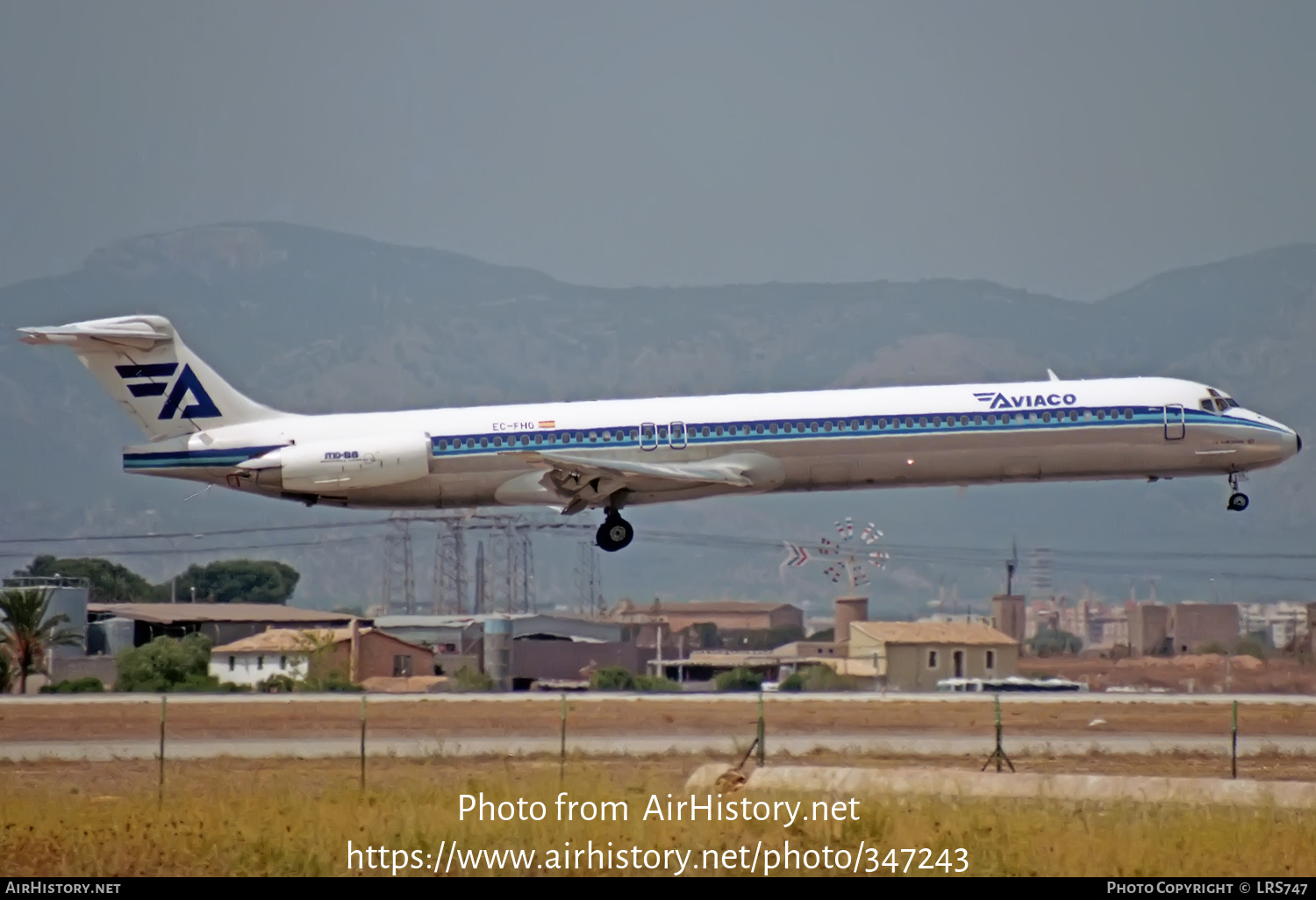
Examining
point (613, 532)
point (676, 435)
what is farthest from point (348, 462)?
point (676, 435)

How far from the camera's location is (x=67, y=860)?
19.2 metres

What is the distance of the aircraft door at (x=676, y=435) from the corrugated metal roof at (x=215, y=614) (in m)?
36.7

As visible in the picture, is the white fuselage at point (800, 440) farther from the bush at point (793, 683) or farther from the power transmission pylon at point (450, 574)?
the power transmission pylon at point (450, 574)

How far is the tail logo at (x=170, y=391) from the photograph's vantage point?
37281mm

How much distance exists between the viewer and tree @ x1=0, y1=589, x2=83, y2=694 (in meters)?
53.8

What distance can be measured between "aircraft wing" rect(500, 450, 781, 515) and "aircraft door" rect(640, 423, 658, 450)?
1.09 feet

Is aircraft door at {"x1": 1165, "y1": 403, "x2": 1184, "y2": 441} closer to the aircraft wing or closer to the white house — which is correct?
the aircraft wing

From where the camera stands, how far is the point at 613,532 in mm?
37438

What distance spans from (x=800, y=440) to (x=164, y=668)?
2391 cm

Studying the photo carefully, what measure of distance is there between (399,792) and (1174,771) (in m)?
12.8

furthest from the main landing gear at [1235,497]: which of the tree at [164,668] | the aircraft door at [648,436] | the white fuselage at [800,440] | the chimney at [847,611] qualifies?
the chimney at [847,611]
